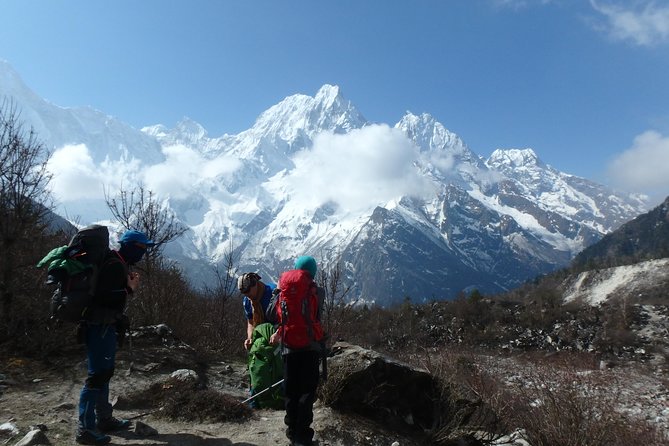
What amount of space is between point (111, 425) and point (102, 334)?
3.50 feet

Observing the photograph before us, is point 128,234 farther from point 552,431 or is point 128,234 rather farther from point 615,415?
point 615,415

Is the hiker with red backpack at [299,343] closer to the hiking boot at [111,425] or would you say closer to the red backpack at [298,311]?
the red backpack at [298,311]

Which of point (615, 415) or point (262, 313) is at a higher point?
point (262, 313)

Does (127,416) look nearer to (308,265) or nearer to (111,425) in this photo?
(111,425)

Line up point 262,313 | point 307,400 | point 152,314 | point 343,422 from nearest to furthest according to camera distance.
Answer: point 307,400
point 343,422
point 262,313
point 152,314

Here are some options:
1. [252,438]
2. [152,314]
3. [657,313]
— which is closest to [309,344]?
[252,438]

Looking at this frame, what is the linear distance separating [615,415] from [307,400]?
433cm

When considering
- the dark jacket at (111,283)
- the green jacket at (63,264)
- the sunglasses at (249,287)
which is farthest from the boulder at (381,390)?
the green jacket at (63,264)

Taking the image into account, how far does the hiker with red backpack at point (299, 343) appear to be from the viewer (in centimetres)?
470

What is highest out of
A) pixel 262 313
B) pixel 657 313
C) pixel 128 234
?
pixel 657 313

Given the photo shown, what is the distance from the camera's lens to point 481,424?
234 inches

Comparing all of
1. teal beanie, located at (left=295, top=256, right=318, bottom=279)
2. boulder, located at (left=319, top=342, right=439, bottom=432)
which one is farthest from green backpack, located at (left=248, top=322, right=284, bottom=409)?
teal beanie, located at (left=295, top=256, right=318, bottom=279)

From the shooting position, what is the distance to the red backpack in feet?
15.4

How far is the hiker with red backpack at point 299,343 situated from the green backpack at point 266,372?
3.95 ft
